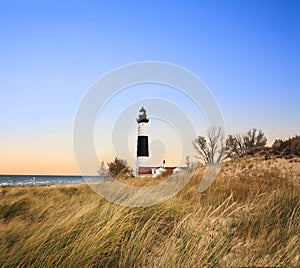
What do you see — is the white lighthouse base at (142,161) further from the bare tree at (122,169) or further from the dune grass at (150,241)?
the dune grass at (150,241)

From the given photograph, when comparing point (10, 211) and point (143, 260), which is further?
point (10, 211)

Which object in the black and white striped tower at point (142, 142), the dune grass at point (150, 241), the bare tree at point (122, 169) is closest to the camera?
the dune grass at point (150, 241)

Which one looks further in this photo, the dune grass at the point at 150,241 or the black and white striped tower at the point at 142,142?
the black and white striped tower at the point at 142,142

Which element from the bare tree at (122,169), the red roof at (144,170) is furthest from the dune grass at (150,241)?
the red roof at (144,170)

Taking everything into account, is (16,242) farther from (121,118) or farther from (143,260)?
(121,118)

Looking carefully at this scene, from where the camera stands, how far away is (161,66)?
8484 millimetres

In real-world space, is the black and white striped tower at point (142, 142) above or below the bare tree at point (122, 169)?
above

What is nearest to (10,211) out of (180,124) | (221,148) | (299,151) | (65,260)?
(65,260)

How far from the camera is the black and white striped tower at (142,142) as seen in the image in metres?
23.9

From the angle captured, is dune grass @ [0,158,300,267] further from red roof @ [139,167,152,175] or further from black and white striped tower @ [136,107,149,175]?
red roof @ [139,167,152,175]

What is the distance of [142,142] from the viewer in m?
24.1

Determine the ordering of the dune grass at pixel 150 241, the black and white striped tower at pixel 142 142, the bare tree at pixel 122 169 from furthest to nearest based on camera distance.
Answer: the black and white striped tower at pixel 142 142, the bare tree at pixel 122 169, the dune grass at pixel 150 241

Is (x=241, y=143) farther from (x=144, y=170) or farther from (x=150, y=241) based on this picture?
(x=150, y=241)

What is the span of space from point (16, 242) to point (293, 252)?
230 centimetres
